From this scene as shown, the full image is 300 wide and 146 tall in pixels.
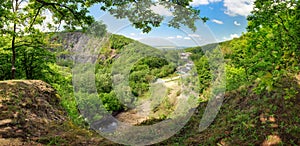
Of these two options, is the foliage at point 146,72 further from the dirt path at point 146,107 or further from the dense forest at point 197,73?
the dirt path at point 146,107

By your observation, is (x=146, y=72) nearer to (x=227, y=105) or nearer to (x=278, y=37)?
(x=227, y=105)

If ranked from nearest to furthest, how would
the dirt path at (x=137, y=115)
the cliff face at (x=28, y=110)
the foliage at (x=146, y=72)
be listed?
the cliff face at (x=28, y=110), the foliage at (x=146, y=72), the dirt path at (x=137, y=115)

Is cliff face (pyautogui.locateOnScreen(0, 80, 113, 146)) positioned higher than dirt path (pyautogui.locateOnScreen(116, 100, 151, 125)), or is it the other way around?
cliff face (pyautogui.locateOnScreen(0, 80, 113, 146))

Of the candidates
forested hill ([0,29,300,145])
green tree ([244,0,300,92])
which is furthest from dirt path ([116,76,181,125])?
green tree ([244,0,300,92])

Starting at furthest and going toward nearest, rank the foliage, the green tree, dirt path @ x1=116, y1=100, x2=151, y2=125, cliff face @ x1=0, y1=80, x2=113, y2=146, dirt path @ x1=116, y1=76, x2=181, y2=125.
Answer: dirt path @ x1=116, y1=100, x2=151, y2=125, dirt path @ x1=116, y1=76, x2=181, y2=125, the foliage, cliff face @ x1=0, y1=80, x2=113, y2=146, the green tree

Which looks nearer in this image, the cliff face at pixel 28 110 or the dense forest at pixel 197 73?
the dense forest at pixel 197 73

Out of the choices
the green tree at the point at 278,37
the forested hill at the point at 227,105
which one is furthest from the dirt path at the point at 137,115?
the green tree at the point at 278,37

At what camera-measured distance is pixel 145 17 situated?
18.7 ft

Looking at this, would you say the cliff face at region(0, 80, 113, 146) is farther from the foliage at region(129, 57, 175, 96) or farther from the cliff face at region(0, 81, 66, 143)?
the foliage at region(129, 57, 175, 96)

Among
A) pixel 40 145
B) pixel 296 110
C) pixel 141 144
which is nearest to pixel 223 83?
pixel 296 110

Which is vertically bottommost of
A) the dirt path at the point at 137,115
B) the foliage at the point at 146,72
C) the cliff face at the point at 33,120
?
the dirt path at the point at 137,115

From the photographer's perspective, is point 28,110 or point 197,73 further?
point 197,73

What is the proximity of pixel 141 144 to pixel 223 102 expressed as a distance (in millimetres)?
4004

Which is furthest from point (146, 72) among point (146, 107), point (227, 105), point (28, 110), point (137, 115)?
point (28, 110)
